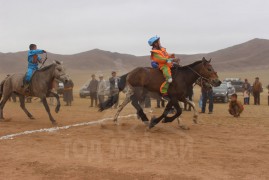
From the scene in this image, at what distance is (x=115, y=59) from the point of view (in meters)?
158

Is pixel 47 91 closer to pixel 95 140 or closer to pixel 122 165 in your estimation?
pixel 95 140

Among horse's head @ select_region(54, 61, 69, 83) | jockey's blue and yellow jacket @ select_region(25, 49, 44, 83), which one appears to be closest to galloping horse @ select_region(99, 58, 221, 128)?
horse's head @ select_region(54, 61, 69, 83)

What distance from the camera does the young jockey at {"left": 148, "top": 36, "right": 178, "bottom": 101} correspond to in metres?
10.9

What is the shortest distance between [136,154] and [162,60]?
4095mm

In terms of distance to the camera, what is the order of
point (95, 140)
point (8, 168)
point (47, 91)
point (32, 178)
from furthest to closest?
point (47, 91), point (95, 140), point (8, 168), point (32, 178)

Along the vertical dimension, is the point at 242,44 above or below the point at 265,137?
above

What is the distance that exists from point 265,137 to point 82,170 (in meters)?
5.63

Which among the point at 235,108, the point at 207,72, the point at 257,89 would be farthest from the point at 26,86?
the point at 257,89

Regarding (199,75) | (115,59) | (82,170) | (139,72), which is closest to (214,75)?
(199,75)

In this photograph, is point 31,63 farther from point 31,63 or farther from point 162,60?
point 162,60

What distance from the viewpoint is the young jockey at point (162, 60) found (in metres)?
10.9

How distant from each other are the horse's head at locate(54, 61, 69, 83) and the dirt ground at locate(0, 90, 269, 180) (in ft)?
6.56

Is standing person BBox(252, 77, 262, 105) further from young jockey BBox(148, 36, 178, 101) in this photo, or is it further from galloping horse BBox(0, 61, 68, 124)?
galloping horse BBox(0, 61, 68, 124)

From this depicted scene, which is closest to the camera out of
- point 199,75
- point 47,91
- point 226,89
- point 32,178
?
point 32,178
